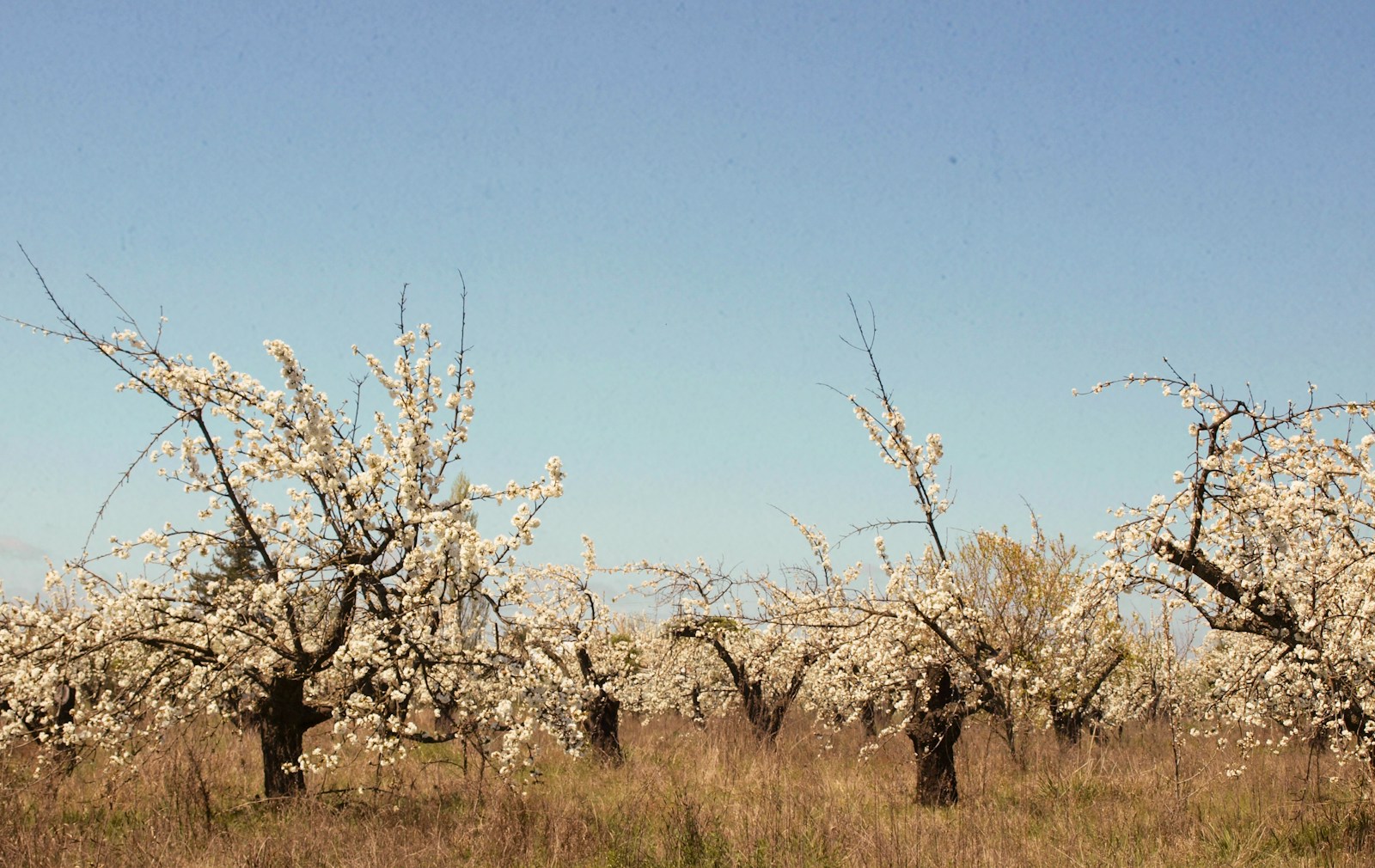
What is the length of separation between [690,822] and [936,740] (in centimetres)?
413

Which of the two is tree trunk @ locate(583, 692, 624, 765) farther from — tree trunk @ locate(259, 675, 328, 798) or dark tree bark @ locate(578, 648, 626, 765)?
tree trunk @ locate(259, 675, 328, 798)

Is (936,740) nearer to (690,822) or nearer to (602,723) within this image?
(690,822)

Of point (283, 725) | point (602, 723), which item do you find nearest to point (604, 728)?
point (602, 723)

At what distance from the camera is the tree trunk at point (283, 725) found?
375 inches

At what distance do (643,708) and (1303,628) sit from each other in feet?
61.6

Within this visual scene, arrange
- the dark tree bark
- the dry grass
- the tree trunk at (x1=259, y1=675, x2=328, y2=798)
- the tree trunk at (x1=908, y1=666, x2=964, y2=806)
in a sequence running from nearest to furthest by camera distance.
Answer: the dry grass → the tree trunk at (x1=259, y1=675, x2=328, y2=798) → the tree trunk at (x1=908, y1=666, x2=964, y2=806) → the dark tree bark

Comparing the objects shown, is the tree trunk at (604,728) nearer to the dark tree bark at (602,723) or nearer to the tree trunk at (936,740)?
the dark tree bark at (602,723)

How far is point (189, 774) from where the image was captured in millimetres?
8516

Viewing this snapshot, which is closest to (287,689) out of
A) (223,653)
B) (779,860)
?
(223,653)

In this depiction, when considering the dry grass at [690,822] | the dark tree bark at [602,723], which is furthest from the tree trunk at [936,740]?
the dark tree bark at [602,723]

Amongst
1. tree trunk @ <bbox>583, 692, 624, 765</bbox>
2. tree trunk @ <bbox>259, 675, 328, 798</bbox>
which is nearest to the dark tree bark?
tree trunk @ <bbox>583, 692, 624, 765</bbox>

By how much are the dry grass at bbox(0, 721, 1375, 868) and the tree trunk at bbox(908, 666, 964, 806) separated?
32cm

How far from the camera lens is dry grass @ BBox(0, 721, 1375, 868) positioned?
729 cm

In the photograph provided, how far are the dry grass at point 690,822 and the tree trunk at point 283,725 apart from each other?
0.33m
